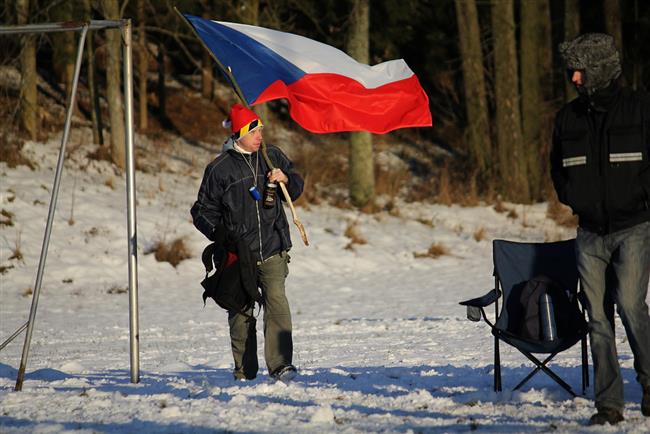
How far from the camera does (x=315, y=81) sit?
7.88 m

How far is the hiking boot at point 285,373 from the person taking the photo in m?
7.29

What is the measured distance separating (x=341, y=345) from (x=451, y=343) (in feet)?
3.48

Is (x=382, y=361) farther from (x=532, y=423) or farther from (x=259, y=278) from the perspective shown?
(x=532, y=423)

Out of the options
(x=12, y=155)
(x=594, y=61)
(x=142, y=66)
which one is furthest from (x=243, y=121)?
(x=142, y=66)

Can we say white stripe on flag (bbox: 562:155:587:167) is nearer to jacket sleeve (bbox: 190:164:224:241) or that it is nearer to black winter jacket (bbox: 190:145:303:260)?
black winter jacket (bbox: 190:145:303:260)

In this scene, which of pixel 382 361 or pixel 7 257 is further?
pixel 7 257

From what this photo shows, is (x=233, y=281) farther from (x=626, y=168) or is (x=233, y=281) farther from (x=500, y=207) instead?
(x=500, y=207)

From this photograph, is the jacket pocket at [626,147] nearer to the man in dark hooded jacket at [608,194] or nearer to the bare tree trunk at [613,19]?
the man in dark hooded jacket at [608,194]

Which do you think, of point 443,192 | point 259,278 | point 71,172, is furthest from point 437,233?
point 259,278

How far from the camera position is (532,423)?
18.6ft

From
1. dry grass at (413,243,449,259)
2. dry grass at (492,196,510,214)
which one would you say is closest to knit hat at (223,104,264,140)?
dry grass at (413,243,449,259)

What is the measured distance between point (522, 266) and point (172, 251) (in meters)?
9.30

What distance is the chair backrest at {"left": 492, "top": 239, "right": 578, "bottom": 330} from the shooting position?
6.85 meters

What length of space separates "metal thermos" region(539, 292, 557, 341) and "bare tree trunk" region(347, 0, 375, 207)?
13.3 meters
